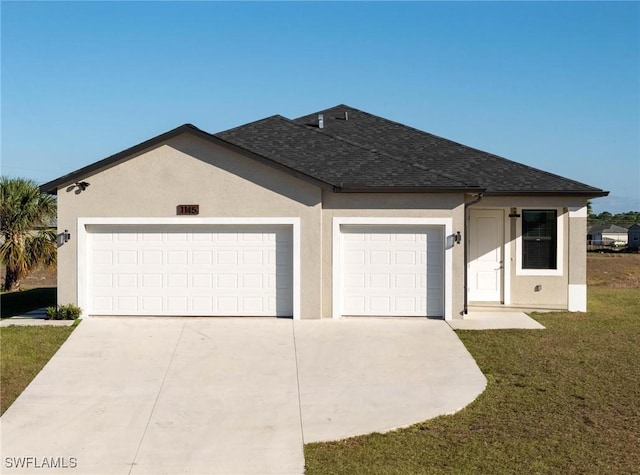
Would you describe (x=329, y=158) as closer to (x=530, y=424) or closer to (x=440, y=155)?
(x=440, y=155)

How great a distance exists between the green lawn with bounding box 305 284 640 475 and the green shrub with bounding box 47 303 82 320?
7653mm

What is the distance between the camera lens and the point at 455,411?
29.6 ft

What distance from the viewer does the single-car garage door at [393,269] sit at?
14.0 meters

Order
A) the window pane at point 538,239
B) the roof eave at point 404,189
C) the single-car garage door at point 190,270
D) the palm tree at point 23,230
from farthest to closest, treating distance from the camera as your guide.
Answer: the palm tree at point 23,230 < the window pane at point 538,239 < the single-car garage door at point 190,270 < the roof eave at point 404,189

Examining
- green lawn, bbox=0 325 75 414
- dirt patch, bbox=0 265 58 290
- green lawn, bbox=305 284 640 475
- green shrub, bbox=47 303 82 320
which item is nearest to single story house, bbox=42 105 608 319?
green shrub, bbox=47 303 82 320

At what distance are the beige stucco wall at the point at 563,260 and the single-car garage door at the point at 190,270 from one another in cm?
569

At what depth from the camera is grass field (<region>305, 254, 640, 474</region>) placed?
23.5ft

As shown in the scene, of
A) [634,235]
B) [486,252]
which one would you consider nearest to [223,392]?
[486,252]

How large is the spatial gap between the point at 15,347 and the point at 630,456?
32.7ft

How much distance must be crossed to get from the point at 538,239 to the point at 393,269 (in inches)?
177

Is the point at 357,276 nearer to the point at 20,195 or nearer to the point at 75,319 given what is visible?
the point at 75,319

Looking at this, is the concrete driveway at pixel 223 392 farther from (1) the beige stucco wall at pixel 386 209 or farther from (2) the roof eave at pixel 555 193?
(2) the roof eave at pixel 555 193

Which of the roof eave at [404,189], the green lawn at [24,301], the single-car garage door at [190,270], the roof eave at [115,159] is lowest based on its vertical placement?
the green lawn at [24,301]

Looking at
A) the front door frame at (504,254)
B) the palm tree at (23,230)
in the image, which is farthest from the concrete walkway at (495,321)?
the palm tree at (23,230)
